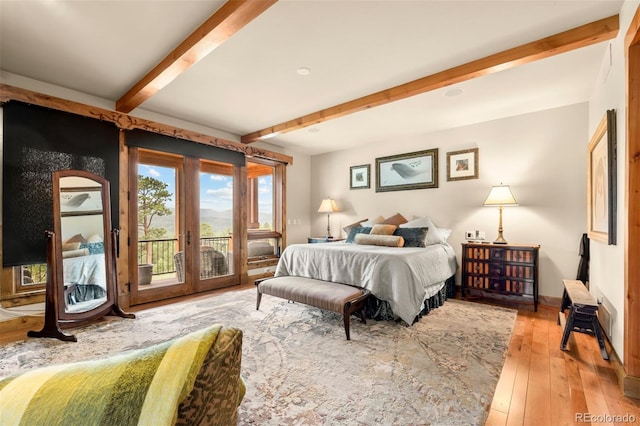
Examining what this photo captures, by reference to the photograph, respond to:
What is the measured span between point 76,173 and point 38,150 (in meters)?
0.37

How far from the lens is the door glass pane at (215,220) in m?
4.54

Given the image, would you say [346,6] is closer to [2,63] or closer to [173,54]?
[173,54]

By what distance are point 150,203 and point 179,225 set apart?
0.50 metres

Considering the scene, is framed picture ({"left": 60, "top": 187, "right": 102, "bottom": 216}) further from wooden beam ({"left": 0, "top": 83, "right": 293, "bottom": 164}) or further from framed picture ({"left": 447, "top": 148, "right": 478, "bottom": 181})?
framed picture ({"left": 447, "top": 148, "right": 478, "bottom": 181})

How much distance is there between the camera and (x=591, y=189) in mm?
3043

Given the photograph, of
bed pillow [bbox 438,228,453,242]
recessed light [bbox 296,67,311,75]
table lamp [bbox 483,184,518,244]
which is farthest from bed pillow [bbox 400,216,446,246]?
recessed light [bbox 296,67,311,75]

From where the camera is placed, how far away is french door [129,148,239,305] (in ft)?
12.8

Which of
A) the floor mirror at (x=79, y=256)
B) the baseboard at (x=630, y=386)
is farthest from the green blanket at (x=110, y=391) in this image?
the floor mirror at (x=79, y=256)

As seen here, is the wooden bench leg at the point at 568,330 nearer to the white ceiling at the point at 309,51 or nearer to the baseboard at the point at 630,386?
the baseboard at the point at 630,386

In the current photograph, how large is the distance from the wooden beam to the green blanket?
3639 millimetres

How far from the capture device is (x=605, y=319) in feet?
7.84

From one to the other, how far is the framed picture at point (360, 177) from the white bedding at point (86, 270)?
13.9ft

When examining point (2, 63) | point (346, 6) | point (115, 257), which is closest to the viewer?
point (346, 6)

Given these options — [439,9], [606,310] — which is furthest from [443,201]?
[439,9]
